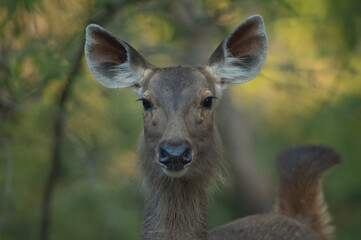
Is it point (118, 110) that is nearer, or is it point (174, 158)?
point (174, 158)

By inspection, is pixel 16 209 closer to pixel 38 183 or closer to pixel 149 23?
pixel 38 183

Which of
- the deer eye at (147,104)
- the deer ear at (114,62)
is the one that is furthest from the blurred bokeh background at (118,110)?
the deer eye at (147,104)

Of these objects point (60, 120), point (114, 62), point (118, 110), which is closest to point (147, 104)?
point (114, 62)

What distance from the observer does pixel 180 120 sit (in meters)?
5.08

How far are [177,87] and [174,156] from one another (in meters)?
0.83

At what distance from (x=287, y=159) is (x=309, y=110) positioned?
499 centimetres

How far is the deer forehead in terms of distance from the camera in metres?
5.27

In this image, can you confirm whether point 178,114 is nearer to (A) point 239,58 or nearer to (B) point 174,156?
(B) point 174,156

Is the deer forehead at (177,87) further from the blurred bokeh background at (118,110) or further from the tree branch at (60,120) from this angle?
the tree branch at (60,120)

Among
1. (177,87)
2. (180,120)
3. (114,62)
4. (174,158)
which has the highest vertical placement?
(114,62)

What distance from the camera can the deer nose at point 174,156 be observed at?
476cm

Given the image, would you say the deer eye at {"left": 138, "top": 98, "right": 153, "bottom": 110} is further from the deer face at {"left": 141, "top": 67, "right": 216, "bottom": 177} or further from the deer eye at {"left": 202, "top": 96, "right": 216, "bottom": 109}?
the deer eye at {"left": 202, "top": 96, "right": 216, "bottom": 109}

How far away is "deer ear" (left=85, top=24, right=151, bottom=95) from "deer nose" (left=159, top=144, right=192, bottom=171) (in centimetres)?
116

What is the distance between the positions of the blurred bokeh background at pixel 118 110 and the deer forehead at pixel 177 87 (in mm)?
721
